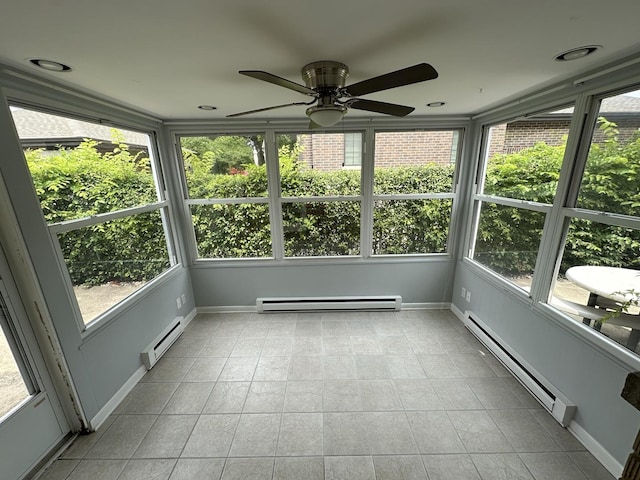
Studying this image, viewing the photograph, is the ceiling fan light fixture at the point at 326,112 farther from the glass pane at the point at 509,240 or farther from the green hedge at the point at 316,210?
the glass pane at the point at 509,240

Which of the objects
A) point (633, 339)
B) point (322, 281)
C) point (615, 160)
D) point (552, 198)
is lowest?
point (322, 281)

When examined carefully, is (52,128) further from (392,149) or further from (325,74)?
(392,149)

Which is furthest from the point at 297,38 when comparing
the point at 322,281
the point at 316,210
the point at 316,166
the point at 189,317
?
the point at 189,317

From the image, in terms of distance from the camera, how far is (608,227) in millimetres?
1671

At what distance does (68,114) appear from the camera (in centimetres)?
188

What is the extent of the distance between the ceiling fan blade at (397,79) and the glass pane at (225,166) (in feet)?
6.23

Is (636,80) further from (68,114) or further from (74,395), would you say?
(74,395)

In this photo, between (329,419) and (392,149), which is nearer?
(329,419)

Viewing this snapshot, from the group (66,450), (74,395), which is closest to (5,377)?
(74,395)

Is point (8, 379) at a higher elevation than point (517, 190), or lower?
lower

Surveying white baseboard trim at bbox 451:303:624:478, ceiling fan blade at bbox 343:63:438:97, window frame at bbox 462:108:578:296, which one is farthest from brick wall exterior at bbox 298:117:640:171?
white baseboard trim at bbox 451:303:624:478

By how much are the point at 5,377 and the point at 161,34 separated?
2063mm

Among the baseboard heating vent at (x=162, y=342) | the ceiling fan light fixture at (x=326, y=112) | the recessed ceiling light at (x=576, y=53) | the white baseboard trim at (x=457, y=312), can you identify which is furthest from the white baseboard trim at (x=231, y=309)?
the recessed ceiling light at (x=576, y=53)

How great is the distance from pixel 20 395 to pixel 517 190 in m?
3.96
